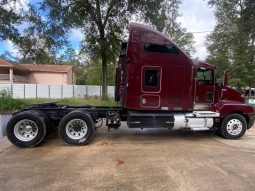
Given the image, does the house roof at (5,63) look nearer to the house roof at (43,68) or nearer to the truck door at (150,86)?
the house roof at (43,68)

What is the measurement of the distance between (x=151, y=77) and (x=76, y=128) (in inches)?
104

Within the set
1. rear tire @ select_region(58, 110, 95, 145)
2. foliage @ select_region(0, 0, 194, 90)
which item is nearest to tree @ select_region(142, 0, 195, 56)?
foliage @ select_region(0, 0, 194, 90)

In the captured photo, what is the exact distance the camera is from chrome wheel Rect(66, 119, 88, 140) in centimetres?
Answer: 839

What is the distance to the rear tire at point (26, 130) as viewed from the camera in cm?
812

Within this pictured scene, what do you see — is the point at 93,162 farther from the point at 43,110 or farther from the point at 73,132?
the point at 43,110

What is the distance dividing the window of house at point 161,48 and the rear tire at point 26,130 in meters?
3.66

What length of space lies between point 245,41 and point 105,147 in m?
27.3

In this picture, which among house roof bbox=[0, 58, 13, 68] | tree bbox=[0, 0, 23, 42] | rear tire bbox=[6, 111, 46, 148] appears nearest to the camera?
rear tire bbox=[6, 111, 46, 148]

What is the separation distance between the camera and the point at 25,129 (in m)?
8.23

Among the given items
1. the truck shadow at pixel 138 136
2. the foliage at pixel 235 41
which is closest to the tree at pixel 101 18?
the foliage at pixel 235 41

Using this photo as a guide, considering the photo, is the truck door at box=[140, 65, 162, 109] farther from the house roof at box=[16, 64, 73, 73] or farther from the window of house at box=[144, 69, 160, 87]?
the house roof at box=[16, 64, 73, 73]

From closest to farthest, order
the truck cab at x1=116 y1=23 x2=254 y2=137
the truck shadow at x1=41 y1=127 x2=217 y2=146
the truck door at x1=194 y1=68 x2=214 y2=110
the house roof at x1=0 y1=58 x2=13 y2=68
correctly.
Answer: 1. the truck cab at x1=116 y1=23 x2=254 y2=137
2. the truck shadow at x1=41 y1=127 x2=217 y2=146
3. the truck door at x1=194 y1=68 x2=214 y2=110
4. the house roof at x1=0 y1=58 x2=13 y2=68

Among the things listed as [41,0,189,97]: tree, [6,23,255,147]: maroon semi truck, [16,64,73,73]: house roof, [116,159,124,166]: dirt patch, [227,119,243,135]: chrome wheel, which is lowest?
[116,159,124,166]: dirt patch

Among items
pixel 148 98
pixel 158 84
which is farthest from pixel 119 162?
pixel 158 84
